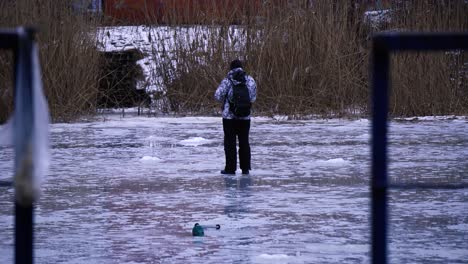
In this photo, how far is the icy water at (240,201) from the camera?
271 inches


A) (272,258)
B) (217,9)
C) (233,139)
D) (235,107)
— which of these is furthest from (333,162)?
(217,9)

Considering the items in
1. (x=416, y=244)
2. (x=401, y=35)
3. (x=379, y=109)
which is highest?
(x=401, y=35)

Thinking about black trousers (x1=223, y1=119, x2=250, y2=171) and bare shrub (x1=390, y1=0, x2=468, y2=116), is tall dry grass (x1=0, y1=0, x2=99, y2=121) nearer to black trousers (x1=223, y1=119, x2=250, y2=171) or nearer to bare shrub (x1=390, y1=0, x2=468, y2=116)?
bare shrub (x1=390, y1=0, x2=468, y2=116)

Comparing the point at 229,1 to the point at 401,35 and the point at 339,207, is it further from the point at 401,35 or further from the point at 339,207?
the point at 401,35

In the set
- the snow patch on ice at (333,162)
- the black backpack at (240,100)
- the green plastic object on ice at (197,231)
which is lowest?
the green plastic object on ice at (197,231)

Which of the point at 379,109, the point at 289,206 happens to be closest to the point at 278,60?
the point at 289,206

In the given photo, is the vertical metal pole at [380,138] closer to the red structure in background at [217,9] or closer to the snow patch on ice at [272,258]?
the snow patch on ice at [272,258]

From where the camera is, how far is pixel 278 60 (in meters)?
19.9

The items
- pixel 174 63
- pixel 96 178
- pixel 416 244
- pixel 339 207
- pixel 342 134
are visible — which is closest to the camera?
pixel 416 244

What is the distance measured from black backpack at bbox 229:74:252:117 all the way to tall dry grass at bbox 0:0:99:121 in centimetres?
828

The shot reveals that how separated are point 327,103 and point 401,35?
16706 mm

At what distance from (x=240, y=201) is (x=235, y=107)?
195cm

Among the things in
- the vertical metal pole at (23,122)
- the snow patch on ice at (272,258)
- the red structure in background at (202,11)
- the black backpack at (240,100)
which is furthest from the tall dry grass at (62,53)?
the vertical metal pole at (23,122)

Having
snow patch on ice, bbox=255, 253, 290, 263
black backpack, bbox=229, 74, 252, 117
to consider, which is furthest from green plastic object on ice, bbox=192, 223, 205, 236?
black backpack, bbox=229, 74, 252, 117
